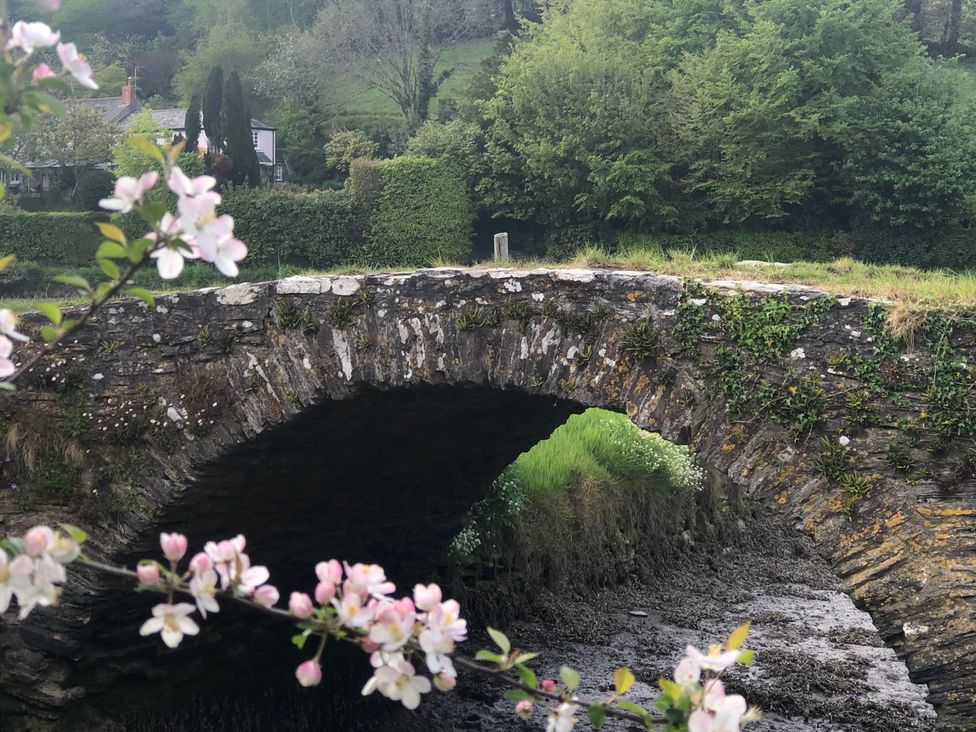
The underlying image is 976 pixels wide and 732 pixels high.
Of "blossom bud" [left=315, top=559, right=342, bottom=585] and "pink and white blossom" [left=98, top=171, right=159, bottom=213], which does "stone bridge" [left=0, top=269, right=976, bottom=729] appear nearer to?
"blossom bud" [left=315, top=559, right=342, bottom=585]

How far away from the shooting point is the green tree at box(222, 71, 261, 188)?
1046 inches

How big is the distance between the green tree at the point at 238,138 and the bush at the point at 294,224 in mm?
2893

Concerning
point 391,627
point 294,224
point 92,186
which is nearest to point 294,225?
point 294,224

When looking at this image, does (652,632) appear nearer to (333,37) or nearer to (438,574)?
(438,574)

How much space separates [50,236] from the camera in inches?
920

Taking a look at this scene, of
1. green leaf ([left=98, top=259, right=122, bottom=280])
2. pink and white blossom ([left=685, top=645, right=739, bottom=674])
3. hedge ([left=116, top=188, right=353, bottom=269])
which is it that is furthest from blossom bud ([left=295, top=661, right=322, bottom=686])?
Result: hedge ([left=116, top=188, right=353, bottom=269])

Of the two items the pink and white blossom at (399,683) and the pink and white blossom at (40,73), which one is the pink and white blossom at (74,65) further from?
the pink and white blossom at (399,683)

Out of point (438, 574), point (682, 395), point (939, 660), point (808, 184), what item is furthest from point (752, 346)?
point (808, 184)

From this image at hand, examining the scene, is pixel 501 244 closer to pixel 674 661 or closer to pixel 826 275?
pixel 674 661

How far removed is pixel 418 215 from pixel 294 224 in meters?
2.92

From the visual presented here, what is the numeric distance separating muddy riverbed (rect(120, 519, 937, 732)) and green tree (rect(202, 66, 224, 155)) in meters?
20.1

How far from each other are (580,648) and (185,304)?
5760 millimetres

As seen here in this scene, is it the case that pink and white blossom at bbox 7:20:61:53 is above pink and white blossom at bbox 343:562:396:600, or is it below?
above

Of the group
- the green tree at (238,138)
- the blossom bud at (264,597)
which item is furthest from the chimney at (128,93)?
the blossom bud at (264,597)
